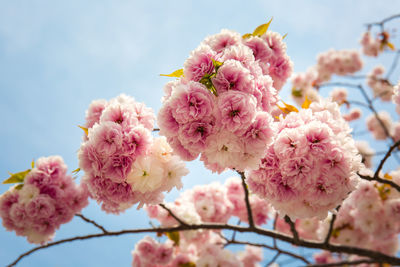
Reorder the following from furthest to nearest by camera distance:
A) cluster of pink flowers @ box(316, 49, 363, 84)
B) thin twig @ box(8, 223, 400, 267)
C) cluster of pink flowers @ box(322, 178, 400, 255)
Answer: cluster of pink flowers @ box(316, 49, 363, 84)
cluster of pink flowers @ box(322, 178, 400, 255)
thin twig @ box(8, 223, 400, 267)

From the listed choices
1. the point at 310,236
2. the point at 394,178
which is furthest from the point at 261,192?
the point at 310,236

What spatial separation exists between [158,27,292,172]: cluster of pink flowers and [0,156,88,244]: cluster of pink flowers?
5.17 ft

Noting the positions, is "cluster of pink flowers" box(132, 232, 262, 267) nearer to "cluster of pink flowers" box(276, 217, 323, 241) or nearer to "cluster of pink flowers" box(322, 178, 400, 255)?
"cluster of pink flowers" box(322, 178, 400, 255)

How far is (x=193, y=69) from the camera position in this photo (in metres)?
1.12

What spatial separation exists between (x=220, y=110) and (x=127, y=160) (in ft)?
1.68

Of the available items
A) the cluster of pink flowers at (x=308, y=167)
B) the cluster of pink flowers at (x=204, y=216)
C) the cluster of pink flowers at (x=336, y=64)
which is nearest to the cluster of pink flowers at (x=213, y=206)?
the cluster of pink flowers at (x=204, y=216)

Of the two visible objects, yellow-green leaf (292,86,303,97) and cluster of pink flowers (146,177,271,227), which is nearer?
cluster of pink flowers (146,177,271,227)

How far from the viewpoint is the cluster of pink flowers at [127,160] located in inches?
48.6

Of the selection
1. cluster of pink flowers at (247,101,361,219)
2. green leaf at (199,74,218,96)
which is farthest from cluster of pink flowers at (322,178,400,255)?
green leaf at (199,74,218,96)

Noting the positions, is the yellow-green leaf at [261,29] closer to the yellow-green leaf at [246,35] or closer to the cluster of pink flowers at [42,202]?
the yellow-green leaf at [246,35]

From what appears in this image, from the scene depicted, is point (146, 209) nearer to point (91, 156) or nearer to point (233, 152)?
point (91, 156)

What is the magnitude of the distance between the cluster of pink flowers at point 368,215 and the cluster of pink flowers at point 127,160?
6.87 feet

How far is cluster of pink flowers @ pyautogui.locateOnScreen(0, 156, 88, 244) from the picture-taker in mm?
2125

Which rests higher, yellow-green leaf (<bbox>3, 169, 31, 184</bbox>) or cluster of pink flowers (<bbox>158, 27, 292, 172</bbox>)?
yellow-green leaf (<bbox>3, 169, 31, 184</bbox>)
